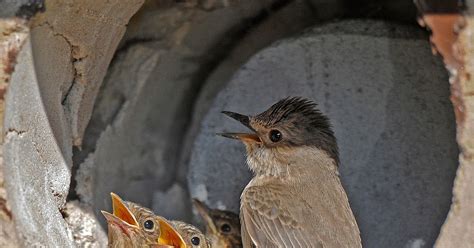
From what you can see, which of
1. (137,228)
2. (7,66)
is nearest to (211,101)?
(137,228)

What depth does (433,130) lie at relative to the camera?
5930mm

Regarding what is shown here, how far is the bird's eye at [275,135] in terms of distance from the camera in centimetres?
559

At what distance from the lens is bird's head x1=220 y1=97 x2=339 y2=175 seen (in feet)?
18.2

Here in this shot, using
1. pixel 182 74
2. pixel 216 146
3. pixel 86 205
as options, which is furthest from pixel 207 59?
pixel 86 205

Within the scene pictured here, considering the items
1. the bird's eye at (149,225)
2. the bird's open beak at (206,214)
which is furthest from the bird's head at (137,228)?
the bird's open beak at (206,214)

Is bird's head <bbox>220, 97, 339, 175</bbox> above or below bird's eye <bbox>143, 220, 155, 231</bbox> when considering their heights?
above

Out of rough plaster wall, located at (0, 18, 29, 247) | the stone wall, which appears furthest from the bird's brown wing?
rough plaster wall, located at (0, 18, 29, 247)

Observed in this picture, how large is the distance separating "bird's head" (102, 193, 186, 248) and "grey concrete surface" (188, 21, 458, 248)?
3.22ft

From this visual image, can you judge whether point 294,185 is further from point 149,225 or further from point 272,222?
point 149,225

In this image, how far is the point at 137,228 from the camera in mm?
5402

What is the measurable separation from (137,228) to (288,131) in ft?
3.39

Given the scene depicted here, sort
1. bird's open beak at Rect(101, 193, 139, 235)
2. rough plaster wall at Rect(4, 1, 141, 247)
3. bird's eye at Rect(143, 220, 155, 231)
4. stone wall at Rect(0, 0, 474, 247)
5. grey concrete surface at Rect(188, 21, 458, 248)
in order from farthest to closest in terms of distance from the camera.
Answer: grey concrete surface at Rect(188, 21, 458, 248), bird's eye at Rect(143, 220, 155, 231), bird's open beak at Rect(101, 193, 139, 235), stone wall at Rect(0, 0, 474, 247), rough plaster wall at Rect(4, 1, 141, 247)

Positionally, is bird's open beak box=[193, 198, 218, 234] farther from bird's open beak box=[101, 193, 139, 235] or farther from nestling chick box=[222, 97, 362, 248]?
bird's open beak box=[101, 193, 139, 235]

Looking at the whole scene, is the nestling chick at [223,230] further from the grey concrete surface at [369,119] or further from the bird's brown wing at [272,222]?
the bird's brown wing at [272,222]
